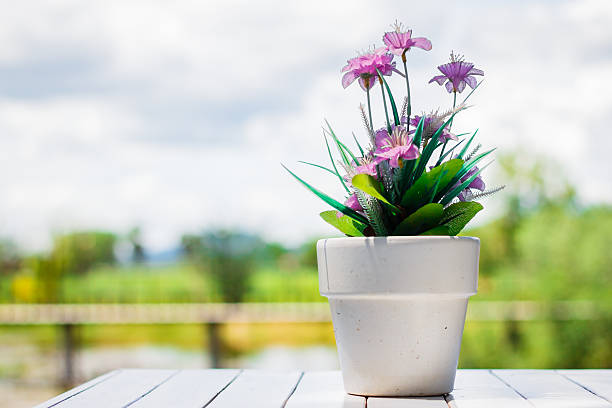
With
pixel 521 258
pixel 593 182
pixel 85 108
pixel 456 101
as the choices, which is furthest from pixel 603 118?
pixel 85 108

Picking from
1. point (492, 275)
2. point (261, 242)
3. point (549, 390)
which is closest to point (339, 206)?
point (549, 390)

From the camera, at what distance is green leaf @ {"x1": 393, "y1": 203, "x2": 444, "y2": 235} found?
758 mm

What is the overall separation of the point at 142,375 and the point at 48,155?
819cm

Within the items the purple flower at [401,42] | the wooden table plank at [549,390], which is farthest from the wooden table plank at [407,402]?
the purple flower at [401,42]

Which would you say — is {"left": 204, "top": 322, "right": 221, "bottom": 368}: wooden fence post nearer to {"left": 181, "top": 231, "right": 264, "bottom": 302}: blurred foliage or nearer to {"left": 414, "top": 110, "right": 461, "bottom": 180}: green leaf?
{"left": 181, "top": 231, "right": 264, "bottom": 302}: blurred foliage

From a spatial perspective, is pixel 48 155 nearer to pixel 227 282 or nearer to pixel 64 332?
pixel 64 332

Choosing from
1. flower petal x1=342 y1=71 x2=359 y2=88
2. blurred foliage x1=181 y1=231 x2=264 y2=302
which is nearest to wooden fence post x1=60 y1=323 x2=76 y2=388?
blurred foliage x1=181 y1=231 x2=264 y2=302

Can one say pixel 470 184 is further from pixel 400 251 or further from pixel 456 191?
pixel 400 251

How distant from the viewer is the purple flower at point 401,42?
804mm

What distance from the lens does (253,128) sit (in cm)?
927

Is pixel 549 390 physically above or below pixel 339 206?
below

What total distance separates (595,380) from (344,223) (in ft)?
1.43

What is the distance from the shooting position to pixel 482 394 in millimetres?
790

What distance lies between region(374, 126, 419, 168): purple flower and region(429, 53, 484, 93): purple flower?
4.5 inches
